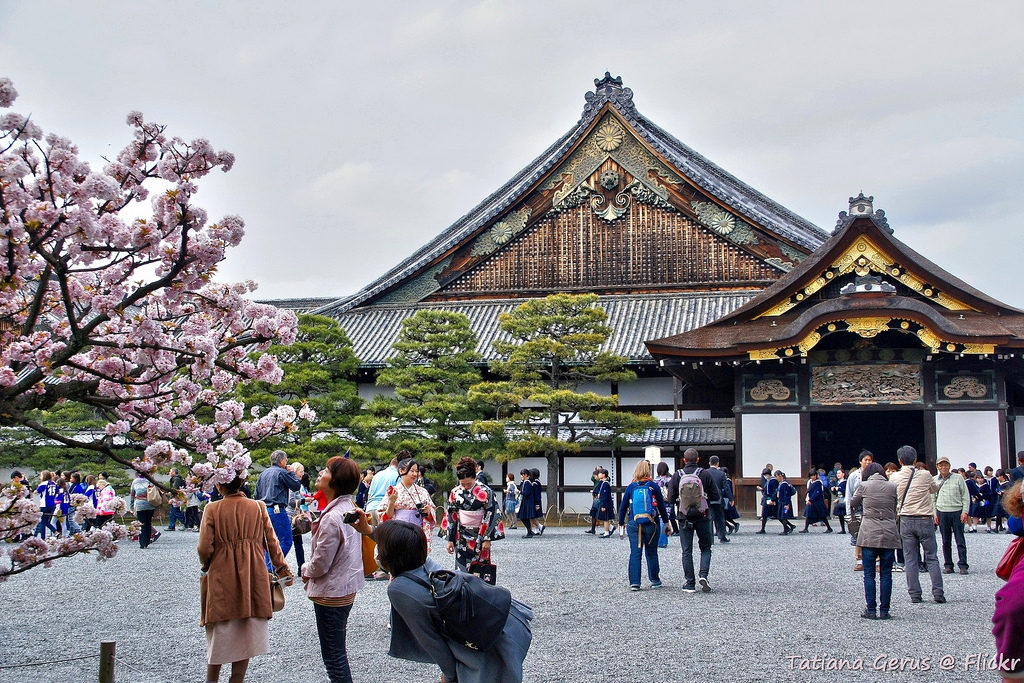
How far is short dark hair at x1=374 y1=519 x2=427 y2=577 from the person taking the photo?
4328mm

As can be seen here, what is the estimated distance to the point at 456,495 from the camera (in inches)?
346

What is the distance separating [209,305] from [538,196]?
949 inches

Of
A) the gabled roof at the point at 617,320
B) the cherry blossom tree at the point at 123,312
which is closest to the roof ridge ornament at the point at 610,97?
the gabled roof at the point at 617,320

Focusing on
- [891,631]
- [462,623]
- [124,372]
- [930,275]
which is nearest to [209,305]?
[124,372]

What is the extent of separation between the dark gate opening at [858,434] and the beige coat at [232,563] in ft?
77.1

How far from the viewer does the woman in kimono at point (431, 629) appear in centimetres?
426

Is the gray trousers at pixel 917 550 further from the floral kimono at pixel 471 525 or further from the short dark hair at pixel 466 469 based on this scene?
the short dark hair at pixel 466 469

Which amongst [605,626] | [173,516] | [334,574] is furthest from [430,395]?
A: [334,574]

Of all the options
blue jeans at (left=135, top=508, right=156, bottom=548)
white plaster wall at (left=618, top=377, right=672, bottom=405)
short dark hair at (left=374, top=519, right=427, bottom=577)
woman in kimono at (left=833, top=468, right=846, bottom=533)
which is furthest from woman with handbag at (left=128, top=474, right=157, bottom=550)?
short dark hair at (left=374, top=519, right=427, bottom=577)

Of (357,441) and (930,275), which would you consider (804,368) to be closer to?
(930,275)

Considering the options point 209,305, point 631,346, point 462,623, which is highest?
point 631,346

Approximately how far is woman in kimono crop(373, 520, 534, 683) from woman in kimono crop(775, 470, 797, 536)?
16.2 metres

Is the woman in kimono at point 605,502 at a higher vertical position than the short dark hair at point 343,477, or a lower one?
lower

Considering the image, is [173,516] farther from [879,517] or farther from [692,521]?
[879,517]
